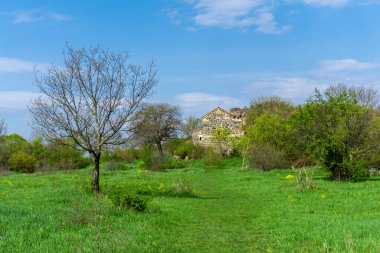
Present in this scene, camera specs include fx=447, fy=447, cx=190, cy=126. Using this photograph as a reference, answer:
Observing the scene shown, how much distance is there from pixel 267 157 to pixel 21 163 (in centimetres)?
3053

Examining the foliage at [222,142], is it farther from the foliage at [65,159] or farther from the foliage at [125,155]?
the foliage at [65,159]

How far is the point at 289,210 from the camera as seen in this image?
1719 cm

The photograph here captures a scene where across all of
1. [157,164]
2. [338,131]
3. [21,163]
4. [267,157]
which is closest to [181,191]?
[338,131]

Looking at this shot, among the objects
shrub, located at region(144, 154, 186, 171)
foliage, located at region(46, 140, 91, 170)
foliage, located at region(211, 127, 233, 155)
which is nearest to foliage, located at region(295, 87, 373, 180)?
shrub, located at region(144, 154, 186, 171)

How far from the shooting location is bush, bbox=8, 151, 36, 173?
54.8 meters

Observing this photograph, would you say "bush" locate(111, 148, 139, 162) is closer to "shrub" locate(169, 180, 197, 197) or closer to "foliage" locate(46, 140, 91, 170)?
"foliage" locate(46, 140, 91, 170)

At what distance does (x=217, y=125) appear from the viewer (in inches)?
2977

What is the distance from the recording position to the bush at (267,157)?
43156mm

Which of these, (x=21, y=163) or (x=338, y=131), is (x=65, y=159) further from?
(x=338, y=131)

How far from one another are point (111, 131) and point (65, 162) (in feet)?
125

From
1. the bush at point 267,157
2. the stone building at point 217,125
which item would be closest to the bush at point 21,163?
the bush at point 267,157

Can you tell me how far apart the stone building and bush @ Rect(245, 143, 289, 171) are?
27.7 metres

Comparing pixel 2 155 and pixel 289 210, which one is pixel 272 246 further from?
pixel 2 155

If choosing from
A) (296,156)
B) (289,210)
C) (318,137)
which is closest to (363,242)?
(289,210)
